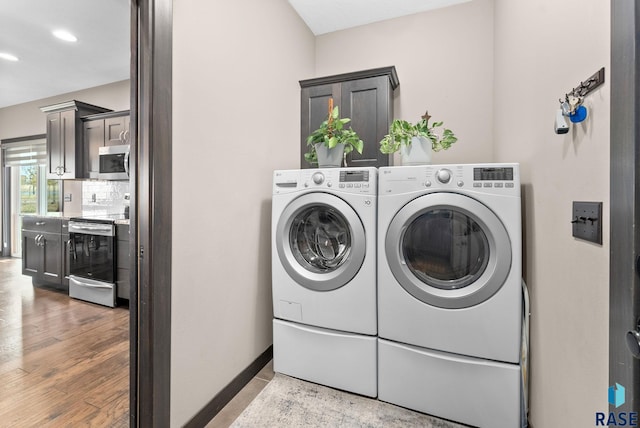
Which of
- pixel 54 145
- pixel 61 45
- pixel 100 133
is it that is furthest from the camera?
pixel 54 145

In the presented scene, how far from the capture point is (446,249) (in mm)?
1445

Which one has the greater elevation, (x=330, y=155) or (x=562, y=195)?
(x=330, y=155)

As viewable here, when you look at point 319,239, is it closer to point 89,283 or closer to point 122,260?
point 122,260

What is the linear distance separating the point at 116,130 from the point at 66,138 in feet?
2.69

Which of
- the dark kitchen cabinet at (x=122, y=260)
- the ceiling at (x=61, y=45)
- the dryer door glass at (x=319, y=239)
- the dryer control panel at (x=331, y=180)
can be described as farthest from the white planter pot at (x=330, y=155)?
the dark kitchen cabinet at (x=122, y=260)

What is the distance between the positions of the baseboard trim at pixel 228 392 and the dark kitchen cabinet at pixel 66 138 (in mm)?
3453

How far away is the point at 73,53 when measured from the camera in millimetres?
3035

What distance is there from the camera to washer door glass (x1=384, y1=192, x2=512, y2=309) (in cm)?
131

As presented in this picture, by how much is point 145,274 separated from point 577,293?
1.53m

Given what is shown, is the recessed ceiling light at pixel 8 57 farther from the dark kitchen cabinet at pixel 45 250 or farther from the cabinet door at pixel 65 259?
the cabinet door at pixel 65 259

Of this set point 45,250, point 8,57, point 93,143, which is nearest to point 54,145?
point 93,143

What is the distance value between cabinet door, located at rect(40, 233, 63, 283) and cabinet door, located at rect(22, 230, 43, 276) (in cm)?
10

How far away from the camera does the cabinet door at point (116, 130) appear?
3.29 metres

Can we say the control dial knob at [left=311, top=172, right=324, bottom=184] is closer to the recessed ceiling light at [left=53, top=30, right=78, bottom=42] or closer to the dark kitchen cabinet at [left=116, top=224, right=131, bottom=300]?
the dark kitchen cabinet at [left=116, top=224, right=131, bottom=300]
